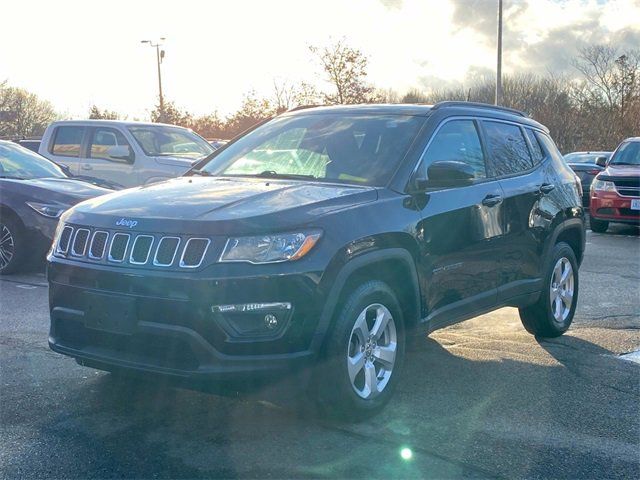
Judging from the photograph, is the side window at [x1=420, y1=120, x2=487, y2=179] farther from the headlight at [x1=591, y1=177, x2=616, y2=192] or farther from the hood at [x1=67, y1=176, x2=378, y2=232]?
the headlight at [x1=591, y1=177, x2=616, y2=192]

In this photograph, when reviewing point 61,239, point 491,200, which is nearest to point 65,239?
point 61,239

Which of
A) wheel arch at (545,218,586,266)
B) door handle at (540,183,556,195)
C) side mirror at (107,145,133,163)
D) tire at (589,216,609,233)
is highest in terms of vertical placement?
side mirror at (107,145,133,163)

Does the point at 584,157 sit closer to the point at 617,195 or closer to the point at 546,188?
the point at 617,195

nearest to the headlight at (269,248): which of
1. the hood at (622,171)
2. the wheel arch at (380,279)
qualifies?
the wheel arch at (380,279)

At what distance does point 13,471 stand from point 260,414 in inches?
52.0

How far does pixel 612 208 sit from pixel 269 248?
1160cm

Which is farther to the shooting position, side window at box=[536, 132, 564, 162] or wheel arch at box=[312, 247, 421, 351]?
side window at box=[536, 132, 564, 162]

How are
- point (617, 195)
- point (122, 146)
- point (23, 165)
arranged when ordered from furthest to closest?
point (617, 195), point (122, 146), point (23, 165)

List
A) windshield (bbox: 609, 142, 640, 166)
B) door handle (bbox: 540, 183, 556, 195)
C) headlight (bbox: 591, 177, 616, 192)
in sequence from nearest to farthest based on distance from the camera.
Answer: door handle (bbox: 540, 183, 556, 195), headlight (bbox: 591, 177, 616, 192), windshield (bbox: 609, 142, 640, 166)

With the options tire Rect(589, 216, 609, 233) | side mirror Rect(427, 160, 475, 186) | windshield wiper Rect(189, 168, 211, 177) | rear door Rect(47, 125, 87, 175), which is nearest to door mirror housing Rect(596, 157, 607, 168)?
tire Rect(589, 216, 609, 233)

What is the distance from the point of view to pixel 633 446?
414 cm

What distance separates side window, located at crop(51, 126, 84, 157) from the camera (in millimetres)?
13383

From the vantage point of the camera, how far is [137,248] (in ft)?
13.0

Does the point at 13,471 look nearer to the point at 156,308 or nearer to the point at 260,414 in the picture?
the point at 156,308
